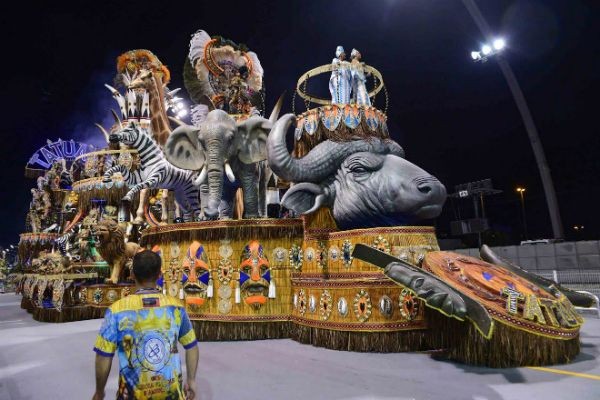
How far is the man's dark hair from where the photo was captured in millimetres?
1943

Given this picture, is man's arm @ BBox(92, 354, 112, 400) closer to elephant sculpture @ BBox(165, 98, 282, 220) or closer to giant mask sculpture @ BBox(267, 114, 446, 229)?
giant mask sculpture @ BBox(267, 114, 446, 229)


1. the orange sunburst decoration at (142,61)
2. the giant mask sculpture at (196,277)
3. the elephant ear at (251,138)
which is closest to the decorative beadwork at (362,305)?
the giant mask sculpture at (196,277)

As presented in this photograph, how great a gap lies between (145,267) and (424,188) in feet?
12.2

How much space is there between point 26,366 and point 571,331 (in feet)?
18.1

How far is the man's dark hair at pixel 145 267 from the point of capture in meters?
1.94

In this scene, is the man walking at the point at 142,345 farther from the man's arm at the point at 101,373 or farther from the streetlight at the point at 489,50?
the streetlight at the point at 489,50

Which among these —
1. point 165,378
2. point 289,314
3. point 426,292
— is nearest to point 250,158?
point 289,314

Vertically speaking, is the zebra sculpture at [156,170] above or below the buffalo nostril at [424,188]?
above

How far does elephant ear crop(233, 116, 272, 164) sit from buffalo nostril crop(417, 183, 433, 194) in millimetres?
2988

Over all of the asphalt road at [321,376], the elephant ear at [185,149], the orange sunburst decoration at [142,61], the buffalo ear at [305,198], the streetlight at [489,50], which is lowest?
the asphalt road at [321,376]

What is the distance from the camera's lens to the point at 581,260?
31.2 feet

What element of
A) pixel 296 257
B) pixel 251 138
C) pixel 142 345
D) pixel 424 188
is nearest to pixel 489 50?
pixel 251 138

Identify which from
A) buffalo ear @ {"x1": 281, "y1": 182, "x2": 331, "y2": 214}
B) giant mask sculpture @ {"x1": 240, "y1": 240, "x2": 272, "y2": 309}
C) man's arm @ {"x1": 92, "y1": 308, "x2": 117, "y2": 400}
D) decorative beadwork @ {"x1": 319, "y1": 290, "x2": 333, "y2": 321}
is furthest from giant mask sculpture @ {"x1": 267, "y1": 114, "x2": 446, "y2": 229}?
man's arm @ {"x1": 92, "y1": 308, "x2": 117, "y2": 400}

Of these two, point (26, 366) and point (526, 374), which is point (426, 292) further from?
point (26, 366)
